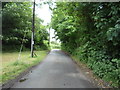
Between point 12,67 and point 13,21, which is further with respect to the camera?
point 13,21

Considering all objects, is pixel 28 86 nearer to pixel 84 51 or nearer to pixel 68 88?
pixel 68 88

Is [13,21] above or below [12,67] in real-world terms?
above

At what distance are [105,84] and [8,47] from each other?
1602 cm

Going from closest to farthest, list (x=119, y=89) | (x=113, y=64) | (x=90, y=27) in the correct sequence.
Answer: (x=119, y=89), (x=113, y=64), (x=90, y=27)

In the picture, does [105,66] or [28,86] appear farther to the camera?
[105,66]

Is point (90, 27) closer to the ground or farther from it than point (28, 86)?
farther from it

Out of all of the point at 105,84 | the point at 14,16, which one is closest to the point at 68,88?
the point at 105,84

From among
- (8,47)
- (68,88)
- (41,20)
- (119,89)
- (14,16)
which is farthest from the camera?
(41,20)

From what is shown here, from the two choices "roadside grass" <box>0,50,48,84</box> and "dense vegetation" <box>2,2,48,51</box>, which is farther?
"dense vegetation" <box>2,2,48,51</box>

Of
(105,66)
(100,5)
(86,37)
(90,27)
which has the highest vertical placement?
(100,5)

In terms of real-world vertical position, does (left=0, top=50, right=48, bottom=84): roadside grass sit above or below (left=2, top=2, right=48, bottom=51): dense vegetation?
below

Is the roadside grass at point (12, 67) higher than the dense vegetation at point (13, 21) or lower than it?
lower

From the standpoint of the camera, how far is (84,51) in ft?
24.1

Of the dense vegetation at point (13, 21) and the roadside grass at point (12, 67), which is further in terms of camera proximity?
the dense vegetation at point (13, 21)
